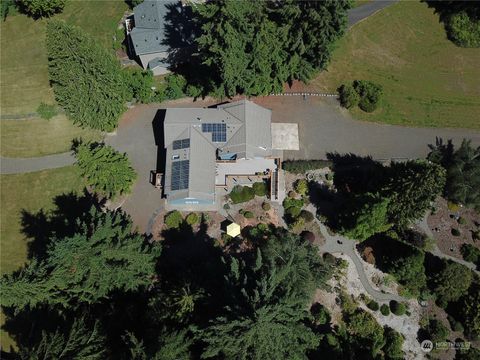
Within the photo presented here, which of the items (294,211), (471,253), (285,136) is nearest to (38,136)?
(285,136)

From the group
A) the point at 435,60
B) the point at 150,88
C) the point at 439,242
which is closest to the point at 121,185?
the point at 150,88

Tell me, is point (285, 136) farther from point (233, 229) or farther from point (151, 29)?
point (151, 29)

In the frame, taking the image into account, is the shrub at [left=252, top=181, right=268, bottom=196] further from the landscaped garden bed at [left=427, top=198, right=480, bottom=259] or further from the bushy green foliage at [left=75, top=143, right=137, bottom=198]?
the landscaped garden bed at [left=427, top=198, right=480, bottom=259]

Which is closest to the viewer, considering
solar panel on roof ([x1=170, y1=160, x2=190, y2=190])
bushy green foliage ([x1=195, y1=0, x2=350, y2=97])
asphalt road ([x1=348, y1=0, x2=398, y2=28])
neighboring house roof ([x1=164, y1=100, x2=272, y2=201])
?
bushy green foliage ([x1=195, y1=0, x2=350, y2=97])

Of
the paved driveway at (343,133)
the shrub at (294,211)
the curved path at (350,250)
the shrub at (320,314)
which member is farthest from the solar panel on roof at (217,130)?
the shrub at (320,314)

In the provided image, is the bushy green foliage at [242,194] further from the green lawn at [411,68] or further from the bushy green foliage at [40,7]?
the bushy green foliage at [40,7]

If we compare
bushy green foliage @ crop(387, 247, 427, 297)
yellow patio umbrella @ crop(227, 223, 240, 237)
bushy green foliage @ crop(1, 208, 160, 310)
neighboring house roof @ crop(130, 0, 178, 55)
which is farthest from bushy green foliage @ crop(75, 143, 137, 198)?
bushy green foliage @ crop(387, 247, 427, 297)

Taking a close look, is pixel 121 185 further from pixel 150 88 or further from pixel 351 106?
pixel 351 106
